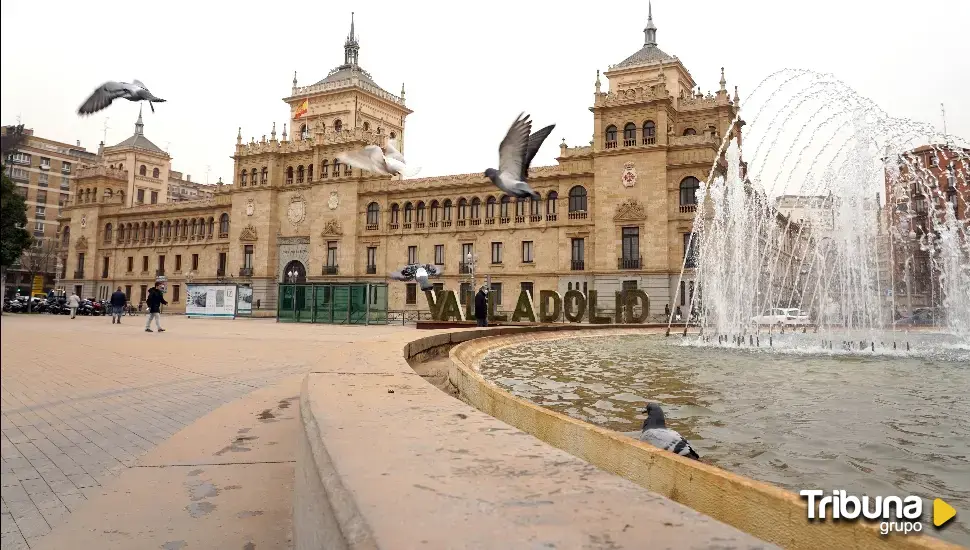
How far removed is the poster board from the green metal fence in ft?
16.2

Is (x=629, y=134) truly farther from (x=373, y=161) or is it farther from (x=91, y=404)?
(x=91, y=404)

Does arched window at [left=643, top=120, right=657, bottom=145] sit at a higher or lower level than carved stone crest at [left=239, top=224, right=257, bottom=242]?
higher

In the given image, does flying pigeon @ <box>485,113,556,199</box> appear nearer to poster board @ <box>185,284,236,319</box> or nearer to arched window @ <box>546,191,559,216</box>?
poster board @ <box>185,284,236,319</box>

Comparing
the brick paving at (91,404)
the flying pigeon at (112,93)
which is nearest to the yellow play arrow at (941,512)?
the brick paving at (91,404)

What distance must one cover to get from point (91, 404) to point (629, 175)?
3046 centimetres

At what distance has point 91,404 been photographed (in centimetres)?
599

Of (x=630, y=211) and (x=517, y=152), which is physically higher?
(x=630, y=211)

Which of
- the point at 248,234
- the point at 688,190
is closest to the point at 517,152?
the point at 688,190

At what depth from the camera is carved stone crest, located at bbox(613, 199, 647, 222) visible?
32.5 metres

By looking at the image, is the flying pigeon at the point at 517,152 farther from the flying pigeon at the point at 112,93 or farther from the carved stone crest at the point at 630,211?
the carved stone crest at the point at 630,211

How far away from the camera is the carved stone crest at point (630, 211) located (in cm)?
3250

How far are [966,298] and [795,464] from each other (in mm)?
24286

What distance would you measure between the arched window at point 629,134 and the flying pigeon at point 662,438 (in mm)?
31488

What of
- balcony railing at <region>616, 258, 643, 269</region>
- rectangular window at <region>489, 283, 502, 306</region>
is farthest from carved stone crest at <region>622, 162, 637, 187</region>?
rectangular window at <region>489, 283, 502, 306</region>
